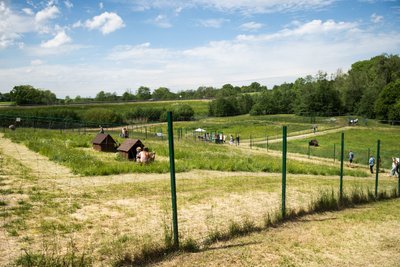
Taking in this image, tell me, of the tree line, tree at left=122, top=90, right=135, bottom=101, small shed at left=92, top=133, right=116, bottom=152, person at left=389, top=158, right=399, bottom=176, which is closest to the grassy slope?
person at left=389, top=158, right=399, bottom=176

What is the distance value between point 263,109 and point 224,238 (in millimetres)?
113754

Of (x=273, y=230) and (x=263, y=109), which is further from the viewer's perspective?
(x=263, y=109)

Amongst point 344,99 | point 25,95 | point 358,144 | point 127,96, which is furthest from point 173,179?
point 127,96

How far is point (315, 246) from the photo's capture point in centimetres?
622

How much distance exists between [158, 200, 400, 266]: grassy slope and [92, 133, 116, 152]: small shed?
20.3 m

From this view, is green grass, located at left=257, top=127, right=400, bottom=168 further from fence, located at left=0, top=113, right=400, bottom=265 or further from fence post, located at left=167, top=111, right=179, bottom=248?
fence post, located at left=167, top=111, right=179, bottom=248

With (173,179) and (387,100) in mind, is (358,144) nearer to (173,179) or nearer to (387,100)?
(387,100)

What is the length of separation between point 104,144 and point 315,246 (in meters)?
21.9

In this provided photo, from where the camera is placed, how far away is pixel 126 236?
703 centimetres

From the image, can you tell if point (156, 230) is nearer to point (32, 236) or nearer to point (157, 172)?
point (32, 236)

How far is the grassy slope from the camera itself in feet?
17.9

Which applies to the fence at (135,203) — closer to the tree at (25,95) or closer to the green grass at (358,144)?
the green grass at (358,144)

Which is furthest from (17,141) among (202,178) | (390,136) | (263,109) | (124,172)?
(263,109)

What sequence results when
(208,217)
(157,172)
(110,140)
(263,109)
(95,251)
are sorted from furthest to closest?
1. (263,109)
2. (110,140)
3. (157,172)
4. (208,217)
5. (95,251)
